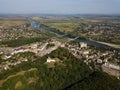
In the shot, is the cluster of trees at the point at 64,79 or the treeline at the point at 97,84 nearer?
the treeline at the point at 97,84

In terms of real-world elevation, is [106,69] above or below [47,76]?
below

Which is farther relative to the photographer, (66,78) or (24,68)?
(24,68)

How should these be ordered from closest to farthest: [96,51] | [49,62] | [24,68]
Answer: [24,68] < [49,62] < [96,51]

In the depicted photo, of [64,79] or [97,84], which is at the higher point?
[97,84]

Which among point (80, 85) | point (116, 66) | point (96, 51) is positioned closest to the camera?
point (80, 85)

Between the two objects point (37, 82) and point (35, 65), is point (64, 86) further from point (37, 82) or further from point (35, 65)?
point (35, 65)

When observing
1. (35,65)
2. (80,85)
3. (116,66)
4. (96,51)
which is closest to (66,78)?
(80,85)

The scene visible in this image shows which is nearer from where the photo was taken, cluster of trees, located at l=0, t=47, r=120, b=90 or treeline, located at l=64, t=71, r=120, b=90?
treeline, located at l=64, t=71, r=120, b=90

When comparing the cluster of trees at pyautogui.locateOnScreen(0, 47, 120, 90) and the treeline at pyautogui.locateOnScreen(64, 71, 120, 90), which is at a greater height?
the treeline at pyautogui.locateOnScreen(64, 71, 120, 90)

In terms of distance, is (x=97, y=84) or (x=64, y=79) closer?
(x=97, y=84)

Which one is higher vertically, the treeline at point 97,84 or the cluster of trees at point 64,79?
the treeline at point 97,84
